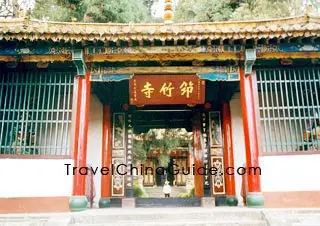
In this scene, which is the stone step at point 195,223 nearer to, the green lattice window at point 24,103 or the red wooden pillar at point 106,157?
the green lattice window at point 24,103

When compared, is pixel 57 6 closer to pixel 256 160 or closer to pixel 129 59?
pixel 129 59

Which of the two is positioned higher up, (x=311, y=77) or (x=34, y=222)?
(x=311, y=77)

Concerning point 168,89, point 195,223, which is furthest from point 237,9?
point 195,223

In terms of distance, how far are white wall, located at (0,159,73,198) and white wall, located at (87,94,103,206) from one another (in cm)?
207

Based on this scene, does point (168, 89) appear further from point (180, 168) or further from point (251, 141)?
point (180, 168)

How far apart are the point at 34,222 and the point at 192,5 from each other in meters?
12.9

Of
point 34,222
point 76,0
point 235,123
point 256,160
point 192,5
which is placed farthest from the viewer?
point 192,5

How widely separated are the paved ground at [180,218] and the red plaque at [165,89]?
7.49 ft

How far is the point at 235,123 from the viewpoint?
7688mm

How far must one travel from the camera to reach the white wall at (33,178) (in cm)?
536

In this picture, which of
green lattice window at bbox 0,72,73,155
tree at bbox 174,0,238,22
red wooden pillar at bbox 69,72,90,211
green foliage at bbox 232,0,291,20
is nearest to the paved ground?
red wooden pillar at bbox 69,72,90,211

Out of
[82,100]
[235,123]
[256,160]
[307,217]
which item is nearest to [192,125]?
[235,123]

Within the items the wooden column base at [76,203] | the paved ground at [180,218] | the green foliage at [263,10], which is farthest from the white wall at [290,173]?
the green foliage at [263,10]

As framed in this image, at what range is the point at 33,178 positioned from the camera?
5.41 m
